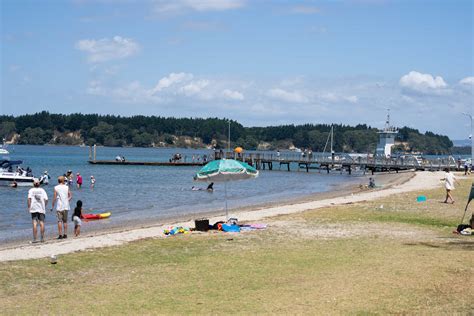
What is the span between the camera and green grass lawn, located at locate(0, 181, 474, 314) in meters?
10.1

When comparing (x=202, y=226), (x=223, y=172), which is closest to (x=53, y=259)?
(x=202, y=226)

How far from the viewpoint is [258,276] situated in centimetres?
1241

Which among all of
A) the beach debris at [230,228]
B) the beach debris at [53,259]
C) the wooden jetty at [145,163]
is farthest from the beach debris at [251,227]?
the wooden jetty at [145,163]

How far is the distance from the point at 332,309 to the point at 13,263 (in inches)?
294

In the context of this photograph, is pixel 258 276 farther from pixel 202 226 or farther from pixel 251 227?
pixel 251 227

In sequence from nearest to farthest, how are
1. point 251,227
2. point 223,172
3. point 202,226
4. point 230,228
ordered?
point 230,228 → point 202,226 → point 251,227 → point 223,172

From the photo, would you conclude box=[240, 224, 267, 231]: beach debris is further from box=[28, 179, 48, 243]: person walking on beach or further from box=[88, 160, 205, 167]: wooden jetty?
box=[88, 160, 205, 167]: wooden jetty

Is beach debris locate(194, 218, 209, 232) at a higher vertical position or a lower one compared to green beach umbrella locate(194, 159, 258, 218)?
lower

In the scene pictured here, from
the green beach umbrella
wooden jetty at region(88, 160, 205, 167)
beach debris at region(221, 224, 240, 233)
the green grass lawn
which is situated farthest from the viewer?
wooden jetty at region(88, 160, 205, 167)

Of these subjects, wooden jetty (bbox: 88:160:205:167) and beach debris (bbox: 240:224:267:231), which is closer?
beach debris (bbox: 240:224:267:231)

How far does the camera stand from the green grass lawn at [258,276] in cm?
1011

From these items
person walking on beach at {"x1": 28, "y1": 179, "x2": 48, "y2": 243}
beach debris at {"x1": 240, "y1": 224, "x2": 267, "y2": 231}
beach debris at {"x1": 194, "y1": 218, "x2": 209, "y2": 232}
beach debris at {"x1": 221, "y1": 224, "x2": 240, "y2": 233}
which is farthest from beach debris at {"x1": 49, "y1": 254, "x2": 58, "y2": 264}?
beach debris at {"x1": 240, "y1": 224, "x2": 267, "y2": 231}

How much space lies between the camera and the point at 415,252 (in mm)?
14875

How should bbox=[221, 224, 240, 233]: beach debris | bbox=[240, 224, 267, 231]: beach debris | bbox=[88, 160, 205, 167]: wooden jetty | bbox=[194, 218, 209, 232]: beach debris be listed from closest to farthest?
bbox=[221, 224, 240, 233]: beach debris → bbox=[194, 218, 209, 232]: beach debris → bbox=[240, 224, 267, 231]: beach debris → bbox=[88, 160, 205, 167]: wooden jetty
